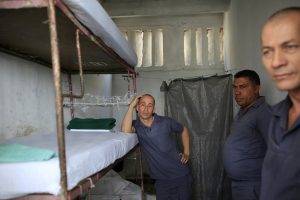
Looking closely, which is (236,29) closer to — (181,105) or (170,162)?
(181,105)

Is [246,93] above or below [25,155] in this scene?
above

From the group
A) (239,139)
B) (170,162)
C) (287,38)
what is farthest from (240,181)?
(287,38)

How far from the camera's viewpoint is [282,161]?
957mm

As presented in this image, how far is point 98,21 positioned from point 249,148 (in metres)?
1.31

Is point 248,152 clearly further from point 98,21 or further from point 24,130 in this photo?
point 24,130

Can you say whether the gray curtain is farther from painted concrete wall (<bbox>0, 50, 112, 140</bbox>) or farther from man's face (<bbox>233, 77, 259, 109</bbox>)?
painted concrete wall (<bbox>0, 50, 112, 140</bbox>)

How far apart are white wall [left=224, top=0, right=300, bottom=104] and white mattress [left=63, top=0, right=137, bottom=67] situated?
118 centimetres

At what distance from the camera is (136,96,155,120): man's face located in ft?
9.09

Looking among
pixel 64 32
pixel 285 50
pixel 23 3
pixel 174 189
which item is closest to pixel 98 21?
pixel 64 32

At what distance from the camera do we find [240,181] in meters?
2.16

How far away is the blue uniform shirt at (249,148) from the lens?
207 cm

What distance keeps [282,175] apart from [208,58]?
4015mm

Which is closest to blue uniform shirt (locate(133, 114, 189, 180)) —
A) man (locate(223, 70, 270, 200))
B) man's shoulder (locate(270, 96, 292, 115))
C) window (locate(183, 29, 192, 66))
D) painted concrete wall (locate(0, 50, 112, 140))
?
man (locate(223, 70, 270, 200))

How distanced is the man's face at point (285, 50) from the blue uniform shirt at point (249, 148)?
111 centimetres
